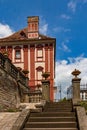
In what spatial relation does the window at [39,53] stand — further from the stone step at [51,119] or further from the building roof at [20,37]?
the stone step at [51,119]

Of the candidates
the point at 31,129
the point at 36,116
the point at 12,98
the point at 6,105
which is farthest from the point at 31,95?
the point at 31,129

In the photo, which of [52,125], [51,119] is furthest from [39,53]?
[52,125]

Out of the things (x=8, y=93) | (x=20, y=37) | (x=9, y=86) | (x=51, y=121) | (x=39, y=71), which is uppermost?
(x=20, y=37)

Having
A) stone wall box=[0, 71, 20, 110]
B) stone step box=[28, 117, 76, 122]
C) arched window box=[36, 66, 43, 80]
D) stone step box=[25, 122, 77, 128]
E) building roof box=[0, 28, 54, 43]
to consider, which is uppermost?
building roof box=[0, 28, 54, 43]

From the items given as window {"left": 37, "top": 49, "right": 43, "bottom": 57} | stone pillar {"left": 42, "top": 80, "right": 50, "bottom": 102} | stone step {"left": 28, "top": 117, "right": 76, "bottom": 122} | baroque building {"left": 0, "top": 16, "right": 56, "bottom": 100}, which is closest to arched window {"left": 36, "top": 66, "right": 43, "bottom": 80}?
baroque building {"left": 0, "top": 16, "right": 56, "bottom": 100}

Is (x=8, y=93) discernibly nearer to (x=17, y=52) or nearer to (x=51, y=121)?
(x=51, y=121)

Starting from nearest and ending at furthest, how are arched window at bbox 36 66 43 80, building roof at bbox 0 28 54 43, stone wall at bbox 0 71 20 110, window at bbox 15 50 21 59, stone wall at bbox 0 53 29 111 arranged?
stone wall at bbox 0 71 20 110
stone wall at bbox 0 53 29 111
arched window at bbox 36 66 43 80
building roof at bbox 0 28 54 43
window at bbox 15 50 21 59

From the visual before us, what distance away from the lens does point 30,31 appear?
5322 cm

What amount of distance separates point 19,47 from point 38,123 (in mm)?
38735

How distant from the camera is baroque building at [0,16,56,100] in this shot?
50.7 m

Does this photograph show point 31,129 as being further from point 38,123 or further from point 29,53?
point 29,53

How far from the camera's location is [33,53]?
51406 millimetres

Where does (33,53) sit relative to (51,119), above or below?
above

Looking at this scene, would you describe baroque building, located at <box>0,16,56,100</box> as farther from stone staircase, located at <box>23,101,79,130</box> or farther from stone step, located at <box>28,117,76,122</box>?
stone step, located at <box>28,117,76,122</box>
